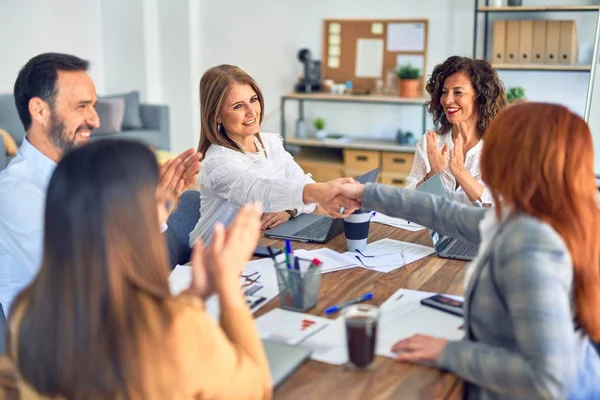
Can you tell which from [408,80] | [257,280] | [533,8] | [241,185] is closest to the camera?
[257,280]

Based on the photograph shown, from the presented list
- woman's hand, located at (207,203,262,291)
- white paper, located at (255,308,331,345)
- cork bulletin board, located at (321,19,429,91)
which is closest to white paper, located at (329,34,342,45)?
cork bulletin board, located at (321,19,429,91)

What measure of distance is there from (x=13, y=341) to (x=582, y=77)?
4.94 meters

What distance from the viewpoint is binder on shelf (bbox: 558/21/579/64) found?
495 centimetres

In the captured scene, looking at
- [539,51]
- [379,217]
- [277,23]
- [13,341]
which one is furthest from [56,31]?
[13,341]

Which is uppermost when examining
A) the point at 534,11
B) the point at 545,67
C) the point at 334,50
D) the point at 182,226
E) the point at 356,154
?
the point at 534,11

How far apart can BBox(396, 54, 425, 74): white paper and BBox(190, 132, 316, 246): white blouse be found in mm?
3192

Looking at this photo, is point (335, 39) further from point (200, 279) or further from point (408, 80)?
point (200, 279)

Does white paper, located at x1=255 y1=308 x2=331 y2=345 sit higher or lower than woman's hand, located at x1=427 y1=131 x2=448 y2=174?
lower

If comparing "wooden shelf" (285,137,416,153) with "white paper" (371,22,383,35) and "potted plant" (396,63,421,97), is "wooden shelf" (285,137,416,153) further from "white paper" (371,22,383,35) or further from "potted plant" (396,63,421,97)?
"white paper" (371,22,383,35)

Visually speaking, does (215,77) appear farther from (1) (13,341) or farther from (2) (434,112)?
(1) (13,341)

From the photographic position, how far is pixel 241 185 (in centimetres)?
237

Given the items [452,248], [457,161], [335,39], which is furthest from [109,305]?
[335,39]

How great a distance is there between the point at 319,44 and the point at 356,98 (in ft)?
2.56

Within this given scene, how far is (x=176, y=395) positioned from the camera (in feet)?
3.35
